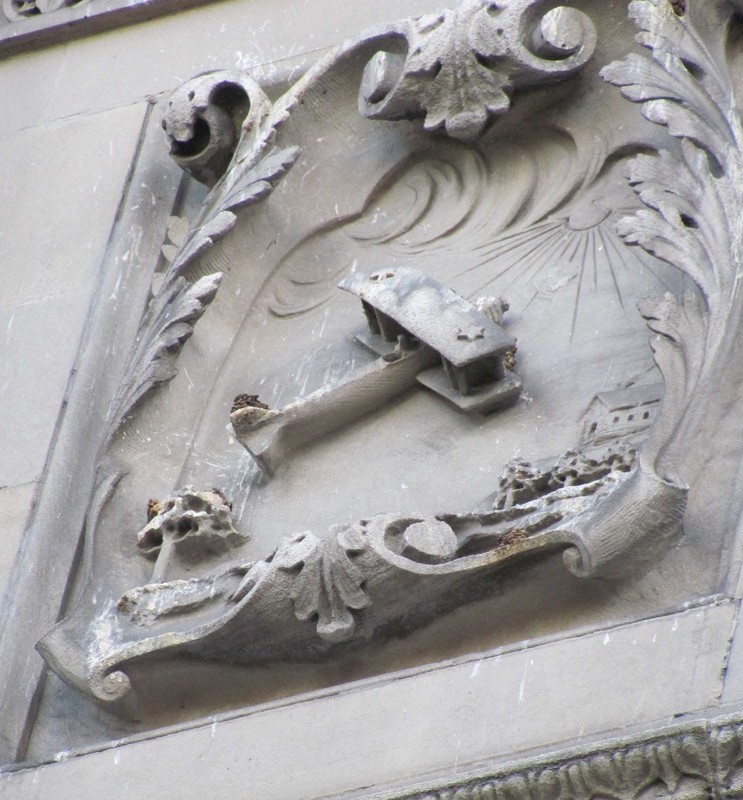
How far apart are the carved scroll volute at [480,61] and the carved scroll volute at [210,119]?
384 millimetres

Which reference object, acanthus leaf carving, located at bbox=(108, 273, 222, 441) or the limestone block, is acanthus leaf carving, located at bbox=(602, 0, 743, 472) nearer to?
acanthus leaf carving, located at bbox=(108, 273, 222, 441)

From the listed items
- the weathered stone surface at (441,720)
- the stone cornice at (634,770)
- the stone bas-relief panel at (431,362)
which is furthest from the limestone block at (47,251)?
the stone cornice at (634,770)

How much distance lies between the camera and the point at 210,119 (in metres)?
5.54

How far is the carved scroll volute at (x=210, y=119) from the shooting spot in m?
5.54

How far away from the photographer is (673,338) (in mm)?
4461

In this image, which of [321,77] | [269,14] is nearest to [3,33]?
[269,14]

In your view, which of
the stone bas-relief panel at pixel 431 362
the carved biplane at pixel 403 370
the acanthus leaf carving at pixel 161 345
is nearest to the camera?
the stone bas-relief panel at pixel 431 362

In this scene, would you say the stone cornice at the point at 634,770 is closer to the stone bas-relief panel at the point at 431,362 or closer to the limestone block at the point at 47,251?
the stone bas-relief panel at the point at 431,362

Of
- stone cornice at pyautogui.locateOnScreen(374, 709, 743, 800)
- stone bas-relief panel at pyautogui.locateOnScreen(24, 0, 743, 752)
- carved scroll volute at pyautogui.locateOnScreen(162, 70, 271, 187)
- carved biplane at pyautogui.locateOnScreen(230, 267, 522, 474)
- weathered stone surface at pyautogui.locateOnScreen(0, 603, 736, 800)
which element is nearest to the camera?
stone cornice at pyautogui.locateOnScreen(374, 709, 743, 800)

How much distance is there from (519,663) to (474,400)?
82cm

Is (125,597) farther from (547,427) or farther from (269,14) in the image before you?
(269,14)

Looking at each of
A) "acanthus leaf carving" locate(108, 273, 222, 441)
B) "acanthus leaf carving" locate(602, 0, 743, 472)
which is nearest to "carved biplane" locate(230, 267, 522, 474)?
"acanthus leaf carving" locate(108, 273, 222, 441)

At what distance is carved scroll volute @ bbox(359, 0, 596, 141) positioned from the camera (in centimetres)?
523

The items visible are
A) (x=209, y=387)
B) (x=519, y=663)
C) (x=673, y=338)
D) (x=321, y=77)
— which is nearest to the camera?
(x=519, y=663)
